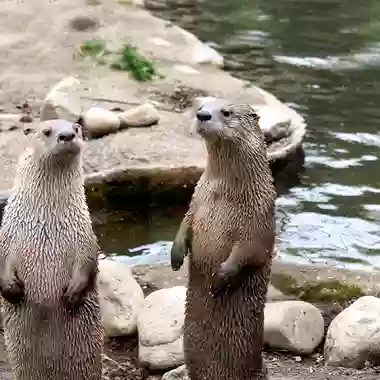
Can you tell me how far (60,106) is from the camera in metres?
7.33

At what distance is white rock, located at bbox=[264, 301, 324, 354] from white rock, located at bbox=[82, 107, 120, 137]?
9.20ft

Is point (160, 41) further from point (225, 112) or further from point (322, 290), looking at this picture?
point (225, 112)

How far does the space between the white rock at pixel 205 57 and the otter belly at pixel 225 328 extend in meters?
6.14

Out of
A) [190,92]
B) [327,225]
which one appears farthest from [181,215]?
[190,92]

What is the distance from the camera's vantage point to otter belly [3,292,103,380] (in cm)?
340

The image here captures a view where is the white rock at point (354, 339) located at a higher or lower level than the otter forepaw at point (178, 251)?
lower

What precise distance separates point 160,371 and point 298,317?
76cm

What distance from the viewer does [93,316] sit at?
3.47 m

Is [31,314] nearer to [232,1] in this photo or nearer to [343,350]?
[343,350]

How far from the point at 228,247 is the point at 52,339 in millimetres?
739

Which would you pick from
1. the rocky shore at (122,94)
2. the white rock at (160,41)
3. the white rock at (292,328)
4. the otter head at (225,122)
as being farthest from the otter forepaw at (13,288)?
the white rock at (160,41)

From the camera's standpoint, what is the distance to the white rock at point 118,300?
15.6ft

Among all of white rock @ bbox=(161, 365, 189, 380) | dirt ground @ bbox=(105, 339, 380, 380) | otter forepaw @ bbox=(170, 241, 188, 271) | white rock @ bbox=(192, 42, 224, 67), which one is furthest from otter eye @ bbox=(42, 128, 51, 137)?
white rock @ bbox=(192, 42, 224, 67)

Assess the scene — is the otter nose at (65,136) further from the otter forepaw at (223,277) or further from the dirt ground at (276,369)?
the dirt ground at (276,369)
